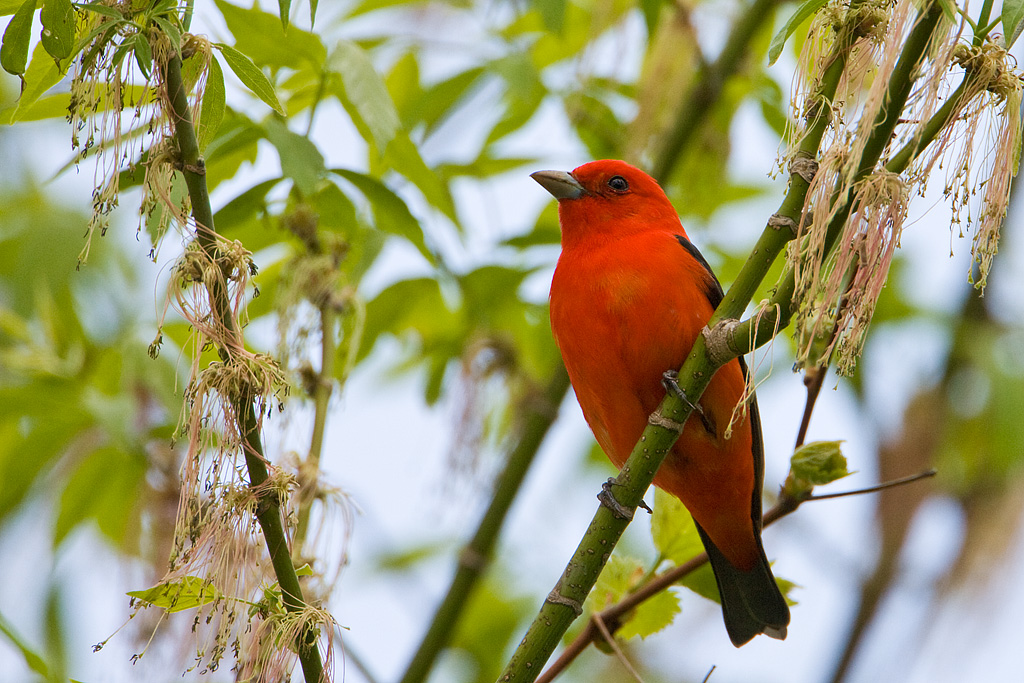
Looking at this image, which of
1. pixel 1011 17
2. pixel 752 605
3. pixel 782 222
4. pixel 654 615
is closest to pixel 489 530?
pixel 752 605

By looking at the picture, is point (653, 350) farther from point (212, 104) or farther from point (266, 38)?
point (212, 104)

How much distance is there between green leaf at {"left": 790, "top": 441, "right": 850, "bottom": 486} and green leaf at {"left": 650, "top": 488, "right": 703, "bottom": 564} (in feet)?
1.89

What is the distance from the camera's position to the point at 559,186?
4527 mm

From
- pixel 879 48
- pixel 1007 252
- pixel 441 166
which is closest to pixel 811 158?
pixel 879 48

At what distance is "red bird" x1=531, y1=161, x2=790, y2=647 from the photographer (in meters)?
3.61

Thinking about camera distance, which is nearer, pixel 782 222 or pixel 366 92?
pixel 782 222

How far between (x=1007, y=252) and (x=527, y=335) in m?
2.80

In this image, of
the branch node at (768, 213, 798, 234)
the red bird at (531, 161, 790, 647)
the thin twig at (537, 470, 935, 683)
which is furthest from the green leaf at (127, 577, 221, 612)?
the red bird at (531, 161, 790, 647)

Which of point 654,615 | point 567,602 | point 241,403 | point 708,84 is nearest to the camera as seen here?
point 241,403

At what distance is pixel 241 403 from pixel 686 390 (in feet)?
3.21

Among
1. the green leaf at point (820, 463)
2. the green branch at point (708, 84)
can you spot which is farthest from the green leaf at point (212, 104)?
the green branch at point (708, 84)

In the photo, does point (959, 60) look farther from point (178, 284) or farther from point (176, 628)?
point (176, 628)

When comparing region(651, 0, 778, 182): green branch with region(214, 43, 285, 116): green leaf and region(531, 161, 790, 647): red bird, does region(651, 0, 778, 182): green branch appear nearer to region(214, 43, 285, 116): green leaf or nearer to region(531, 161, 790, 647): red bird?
region(531, 161, 790, 647): red bird

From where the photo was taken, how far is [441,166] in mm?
4469
